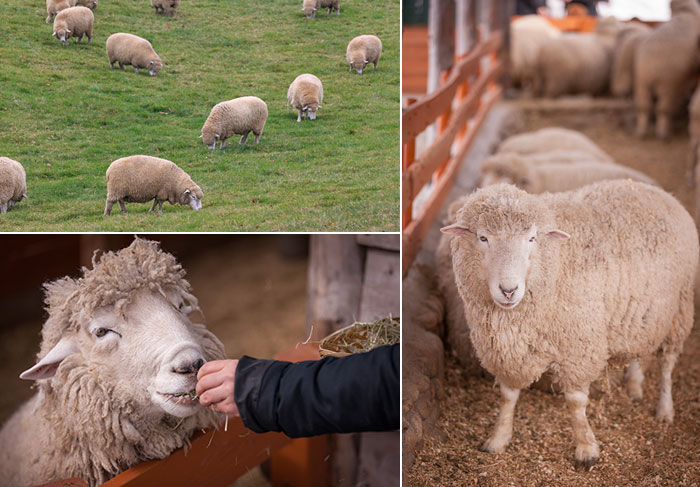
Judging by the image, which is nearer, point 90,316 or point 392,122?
point 90,316

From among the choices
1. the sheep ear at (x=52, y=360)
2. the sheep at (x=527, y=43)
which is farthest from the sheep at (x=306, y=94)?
the sheep at (x=527, y=43)

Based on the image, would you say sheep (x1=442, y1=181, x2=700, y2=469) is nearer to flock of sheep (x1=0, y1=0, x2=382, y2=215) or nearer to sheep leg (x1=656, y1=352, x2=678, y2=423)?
sheep leg (x1=656, y1=352, x2=678, y2=423)

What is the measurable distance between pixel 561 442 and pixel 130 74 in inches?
104

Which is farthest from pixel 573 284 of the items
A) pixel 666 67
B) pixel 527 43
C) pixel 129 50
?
pixel 527 43

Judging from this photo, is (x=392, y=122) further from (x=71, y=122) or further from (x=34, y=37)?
(x=34, y=37)

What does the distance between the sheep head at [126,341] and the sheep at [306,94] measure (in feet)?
2.68

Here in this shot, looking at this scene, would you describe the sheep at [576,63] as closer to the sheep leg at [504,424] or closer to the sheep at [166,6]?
the sheep leg at [504,424]

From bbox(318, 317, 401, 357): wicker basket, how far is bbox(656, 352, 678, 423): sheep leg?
159 cm

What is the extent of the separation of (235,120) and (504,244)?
1.18 meters

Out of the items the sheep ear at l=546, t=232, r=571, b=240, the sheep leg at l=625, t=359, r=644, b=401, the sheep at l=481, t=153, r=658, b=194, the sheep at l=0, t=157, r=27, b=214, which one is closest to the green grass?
the sheep at l=0, t=157, r=27, b=214

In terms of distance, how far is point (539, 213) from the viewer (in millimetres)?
2773

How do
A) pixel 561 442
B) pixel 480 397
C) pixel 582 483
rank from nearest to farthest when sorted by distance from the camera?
pixel 582 483, pixel 561 442, pixel 480 397

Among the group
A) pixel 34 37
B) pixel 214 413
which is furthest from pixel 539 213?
pixel 34 37

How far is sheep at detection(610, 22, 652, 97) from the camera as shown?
7.43 metres
